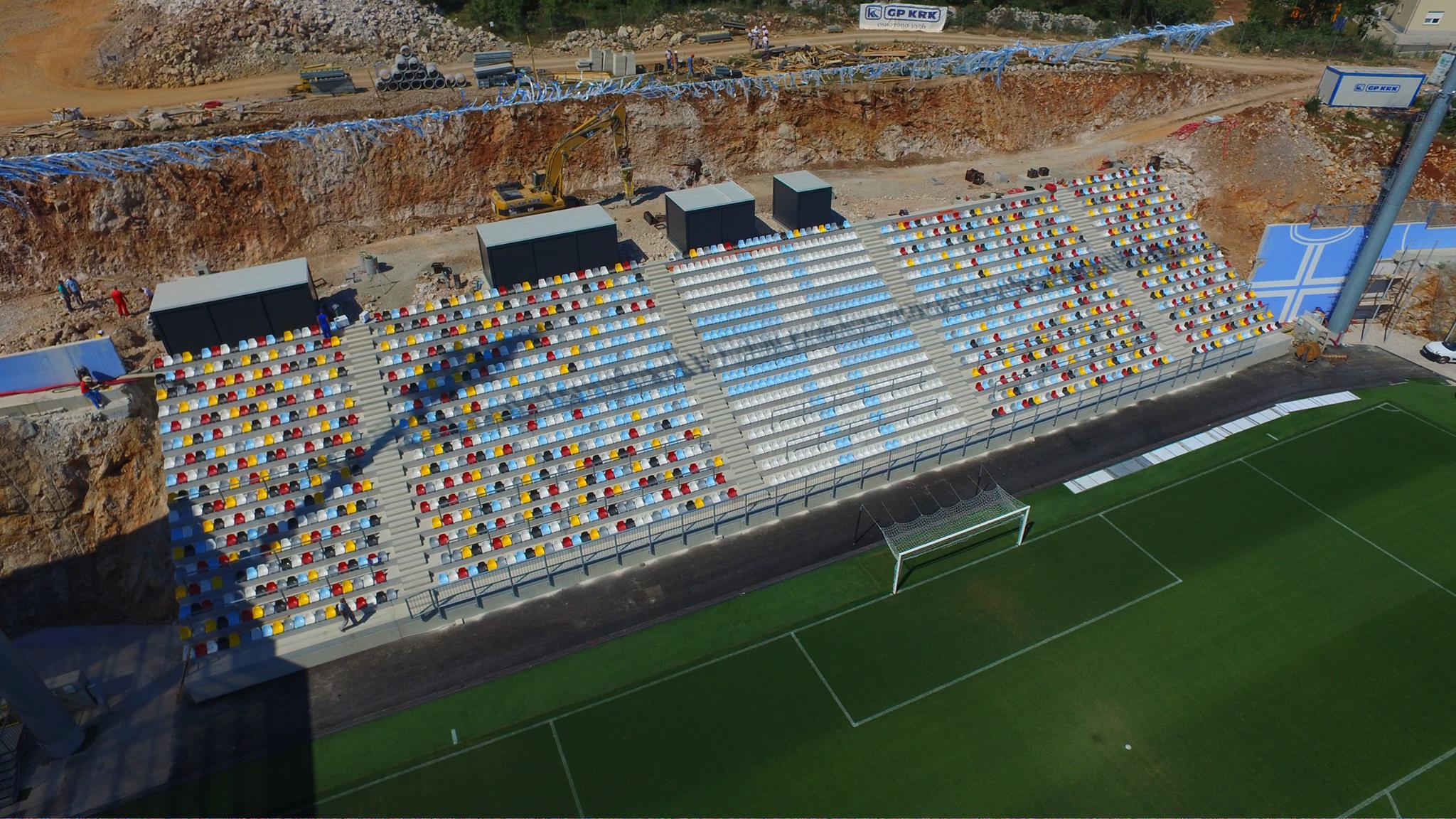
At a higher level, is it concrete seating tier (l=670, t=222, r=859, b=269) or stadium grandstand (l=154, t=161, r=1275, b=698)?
concrete seating tier (l=670, t=222, r=859, b=269)

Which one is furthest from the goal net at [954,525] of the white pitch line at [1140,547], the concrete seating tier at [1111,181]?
the concrete seating tier at [1111,181]

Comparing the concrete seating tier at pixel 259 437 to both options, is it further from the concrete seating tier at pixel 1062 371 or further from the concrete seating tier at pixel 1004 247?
the concrete seating tier at pixel 1062 371

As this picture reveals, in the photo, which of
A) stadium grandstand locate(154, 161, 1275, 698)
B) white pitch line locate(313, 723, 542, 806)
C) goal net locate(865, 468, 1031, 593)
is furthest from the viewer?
goal net locate(865, 468, 1031, 593)

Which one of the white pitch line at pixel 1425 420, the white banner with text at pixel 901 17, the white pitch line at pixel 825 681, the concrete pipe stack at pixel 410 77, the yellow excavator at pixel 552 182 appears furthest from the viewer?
the white banner with text at pixel 901 17

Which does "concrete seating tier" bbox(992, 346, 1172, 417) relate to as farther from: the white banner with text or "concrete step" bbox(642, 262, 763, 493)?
the white banner with text

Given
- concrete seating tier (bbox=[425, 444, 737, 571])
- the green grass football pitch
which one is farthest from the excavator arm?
the green grass football pitch

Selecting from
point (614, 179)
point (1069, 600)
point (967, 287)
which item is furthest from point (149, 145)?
point (1069, 600)

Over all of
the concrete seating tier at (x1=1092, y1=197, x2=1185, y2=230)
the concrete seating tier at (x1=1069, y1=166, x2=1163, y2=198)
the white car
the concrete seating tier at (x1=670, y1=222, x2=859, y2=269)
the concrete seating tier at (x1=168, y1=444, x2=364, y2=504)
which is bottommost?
the white car

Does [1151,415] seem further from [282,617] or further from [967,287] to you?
[282,617]
